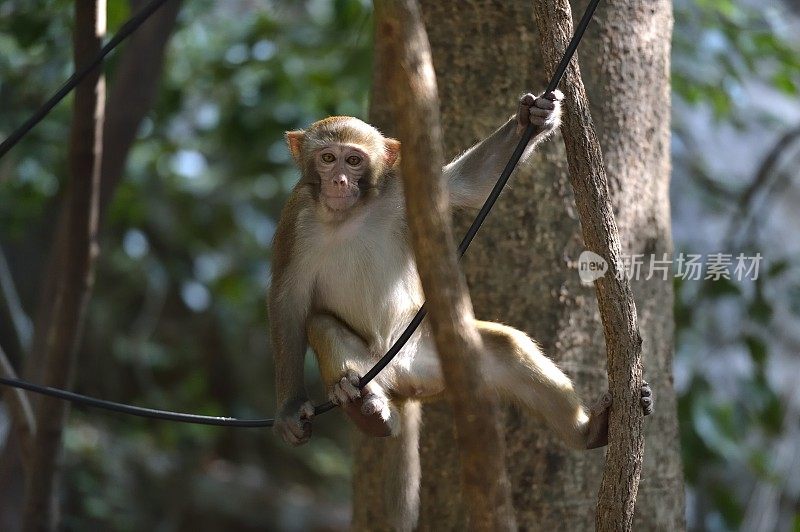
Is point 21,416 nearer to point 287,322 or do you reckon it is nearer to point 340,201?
point 287,322

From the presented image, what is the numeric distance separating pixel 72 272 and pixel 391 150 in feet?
6.24

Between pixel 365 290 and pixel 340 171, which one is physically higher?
pixel 340 171

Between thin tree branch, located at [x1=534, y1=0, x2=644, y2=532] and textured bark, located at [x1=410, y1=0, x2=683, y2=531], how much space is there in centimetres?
110

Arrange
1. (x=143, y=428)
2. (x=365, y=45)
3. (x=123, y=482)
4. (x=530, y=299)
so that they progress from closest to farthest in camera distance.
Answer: (x=530, y=299) < (x=365, y=45) < (x=123, y=482) < (x=143, y=428)

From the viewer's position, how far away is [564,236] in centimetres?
427

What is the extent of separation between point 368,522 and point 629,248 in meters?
1.79

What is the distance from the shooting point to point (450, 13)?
4.43 meters

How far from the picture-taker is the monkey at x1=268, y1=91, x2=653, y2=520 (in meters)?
3.78

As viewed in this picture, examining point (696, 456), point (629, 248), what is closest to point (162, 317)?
point (696, 456)

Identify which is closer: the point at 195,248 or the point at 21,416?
the point at 21,416

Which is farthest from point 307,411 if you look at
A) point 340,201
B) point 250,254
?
point 250,254

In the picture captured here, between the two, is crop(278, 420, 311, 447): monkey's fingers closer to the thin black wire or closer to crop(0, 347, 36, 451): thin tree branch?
the thin black wire

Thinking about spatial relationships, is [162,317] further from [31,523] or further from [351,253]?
[351,253]

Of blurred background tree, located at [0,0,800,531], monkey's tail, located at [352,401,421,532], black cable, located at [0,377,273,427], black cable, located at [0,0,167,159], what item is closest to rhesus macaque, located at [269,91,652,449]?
monkey's tail, located at [352,401,421,532]
